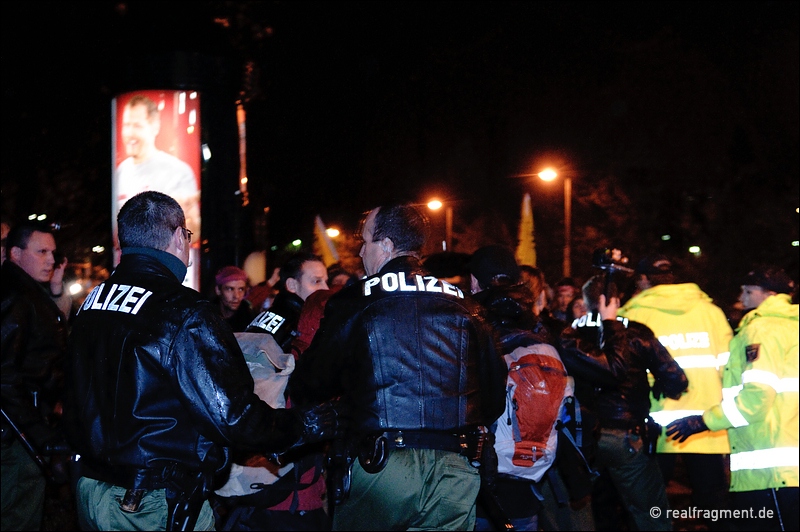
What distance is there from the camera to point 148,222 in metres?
3.35

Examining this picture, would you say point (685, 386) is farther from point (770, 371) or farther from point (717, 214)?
point (717, 214)

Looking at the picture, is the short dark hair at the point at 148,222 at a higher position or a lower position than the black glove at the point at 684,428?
higher

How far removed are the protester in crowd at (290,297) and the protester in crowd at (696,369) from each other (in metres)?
2.68

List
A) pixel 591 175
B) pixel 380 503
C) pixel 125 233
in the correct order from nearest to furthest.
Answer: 1. pixel 125 233
2. pixel 380 503
3. pixel 591 175

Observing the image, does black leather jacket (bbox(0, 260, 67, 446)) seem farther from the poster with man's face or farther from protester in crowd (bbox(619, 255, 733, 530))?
the poster with man's face

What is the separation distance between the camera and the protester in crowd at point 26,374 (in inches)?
204

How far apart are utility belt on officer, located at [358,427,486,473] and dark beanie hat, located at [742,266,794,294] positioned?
9.66 feet

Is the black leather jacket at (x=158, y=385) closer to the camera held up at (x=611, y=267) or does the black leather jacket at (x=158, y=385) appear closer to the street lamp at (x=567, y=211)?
the camera held up at (x=611, y=267)

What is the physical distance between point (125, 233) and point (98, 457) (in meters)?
0.91

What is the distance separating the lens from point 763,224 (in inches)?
685

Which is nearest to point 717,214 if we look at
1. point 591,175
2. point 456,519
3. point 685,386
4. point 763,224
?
point 763,224

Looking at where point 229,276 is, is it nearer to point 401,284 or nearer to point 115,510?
point 401,284

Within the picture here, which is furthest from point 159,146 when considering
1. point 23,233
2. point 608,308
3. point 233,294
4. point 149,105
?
point 608,308

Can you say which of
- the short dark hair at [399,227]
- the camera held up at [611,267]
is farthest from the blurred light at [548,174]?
the short dark hair at [399,227]
